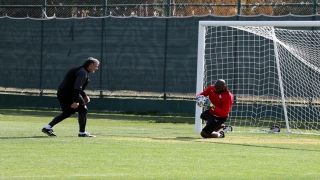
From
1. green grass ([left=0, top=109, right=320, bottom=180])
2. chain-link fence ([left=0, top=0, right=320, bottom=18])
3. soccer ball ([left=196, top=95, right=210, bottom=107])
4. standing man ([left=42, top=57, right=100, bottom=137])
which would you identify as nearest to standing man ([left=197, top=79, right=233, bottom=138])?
soccer ball ([left=196, top=95, right=210, bottom=107])

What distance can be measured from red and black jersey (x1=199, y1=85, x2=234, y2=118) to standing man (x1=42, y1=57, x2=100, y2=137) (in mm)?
2656

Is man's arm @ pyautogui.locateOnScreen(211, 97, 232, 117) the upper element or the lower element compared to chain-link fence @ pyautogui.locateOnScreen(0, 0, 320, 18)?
lower

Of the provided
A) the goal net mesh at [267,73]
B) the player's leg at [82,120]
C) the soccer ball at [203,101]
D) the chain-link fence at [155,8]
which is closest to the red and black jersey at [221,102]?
the soccer ball at [203,101]

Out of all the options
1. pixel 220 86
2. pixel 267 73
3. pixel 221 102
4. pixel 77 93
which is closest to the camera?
pixel 77 93

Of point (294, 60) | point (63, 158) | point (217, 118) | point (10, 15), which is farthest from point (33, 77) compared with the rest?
point (63, 158)

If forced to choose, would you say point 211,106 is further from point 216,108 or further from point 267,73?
point 267,73

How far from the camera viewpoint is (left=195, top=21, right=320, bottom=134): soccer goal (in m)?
21.8

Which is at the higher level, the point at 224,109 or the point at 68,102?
the point at 68,102

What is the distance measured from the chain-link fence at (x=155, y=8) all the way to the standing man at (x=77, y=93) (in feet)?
33.8

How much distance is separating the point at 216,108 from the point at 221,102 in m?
0.18

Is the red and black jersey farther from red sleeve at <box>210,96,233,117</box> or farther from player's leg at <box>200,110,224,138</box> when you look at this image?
player's leg at <box>200,110,224,138</box>

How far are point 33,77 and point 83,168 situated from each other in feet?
58.3

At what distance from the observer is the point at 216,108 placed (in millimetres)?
17062

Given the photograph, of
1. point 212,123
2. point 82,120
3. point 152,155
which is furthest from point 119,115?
point 152,155
